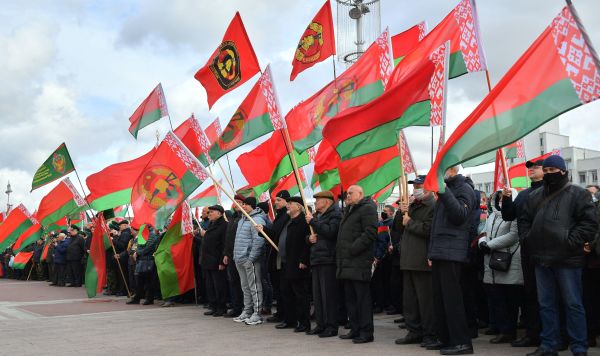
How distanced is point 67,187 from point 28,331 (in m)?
8.25

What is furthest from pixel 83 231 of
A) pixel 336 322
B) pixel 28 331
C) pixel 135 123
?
pixel 336 322

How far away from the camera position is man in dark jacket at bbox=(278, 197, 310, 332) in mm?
9062

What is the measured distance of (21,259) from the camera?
2433 centimetres

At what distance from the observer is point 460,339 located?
6934 millimetres

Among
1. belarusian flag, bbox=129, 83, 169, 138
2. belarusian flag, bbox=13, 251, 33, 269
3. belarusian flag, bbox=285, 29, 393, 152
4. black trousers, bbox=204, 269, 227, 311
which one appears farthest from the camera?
belarusian flag, bbox=13, 251, 33, 269

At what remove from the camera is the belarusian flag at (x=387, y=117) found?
8.02m

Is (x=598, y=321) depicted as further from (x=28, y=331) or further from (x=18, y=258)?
(x=18, y=258)

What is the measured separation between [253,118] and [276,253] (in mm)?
2308

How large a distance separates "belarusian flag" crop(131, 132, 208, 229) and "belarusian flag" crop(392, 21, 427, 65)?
462 centimetres

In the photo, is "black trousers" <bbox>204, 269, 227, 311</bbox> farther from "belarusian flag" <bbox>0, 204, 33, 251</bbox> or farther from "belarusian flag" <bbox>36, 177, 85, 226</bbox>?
"belarusian flag" <bbox>0, 204, 33, 251</bbox>

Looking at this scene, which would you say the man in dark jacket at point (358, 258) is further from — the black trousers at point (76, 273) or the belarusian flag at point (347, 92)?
the black trousers at point (76, 273)

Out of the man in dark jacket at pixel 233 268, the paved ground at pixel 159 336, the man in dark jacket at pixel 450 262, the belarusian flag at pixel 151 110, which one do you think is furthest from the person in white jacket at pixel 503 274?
the belarusian flag at pixel 151 110

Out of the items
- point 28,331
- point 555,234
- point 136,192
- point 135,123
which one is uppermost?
point 135,123

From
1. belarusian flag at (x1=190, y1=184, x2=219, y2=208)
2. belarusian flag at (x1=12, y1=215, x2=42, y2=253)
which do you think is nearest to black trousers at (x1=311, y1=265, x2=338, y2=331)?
belarusian flag at (x1=190, y1=184, x2=219, y2=208)
